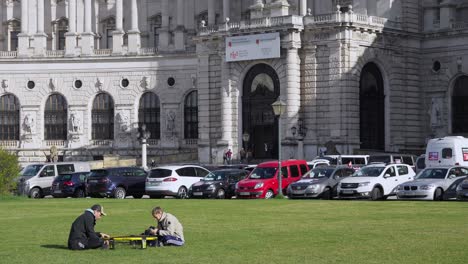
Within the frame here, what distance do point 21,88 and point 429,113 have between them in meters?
37.9

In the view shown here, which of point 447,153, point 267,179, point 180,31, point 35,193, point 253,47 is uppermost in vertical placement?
point 180,31

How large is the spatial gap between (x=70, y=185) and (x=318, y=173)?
623 inches

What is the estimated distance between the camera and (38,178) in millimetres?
67938

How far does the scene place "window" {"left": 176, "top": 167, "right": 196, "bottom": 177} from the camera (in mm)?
62688

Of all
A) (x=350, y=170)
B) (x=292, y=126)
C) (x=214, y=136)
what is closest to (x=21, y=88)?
(x=214, y=136)

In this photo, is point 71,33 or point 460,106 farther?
point 71,33

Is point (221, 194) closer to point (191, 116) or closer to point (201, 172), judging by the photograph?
point (201, 172)

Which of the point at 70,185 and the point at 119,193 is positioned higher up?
the point at 70,185

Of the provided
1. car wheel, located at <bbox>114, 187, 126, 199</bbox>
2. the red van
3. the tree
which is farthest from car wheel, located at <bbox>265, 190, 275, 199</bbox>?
the tree

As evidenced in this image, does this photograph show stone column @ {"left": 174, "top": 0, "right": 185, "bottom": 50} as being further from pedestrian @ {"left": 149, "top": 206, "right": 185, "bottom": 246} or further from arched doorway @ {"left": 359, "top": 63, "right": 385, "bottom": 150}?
pedestrian @ {"left": 149, "top": 206, "right": 185, "bottom": 246}

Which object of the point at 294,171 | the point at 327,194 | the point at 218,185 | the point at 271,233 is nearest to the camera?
the point at 271,233

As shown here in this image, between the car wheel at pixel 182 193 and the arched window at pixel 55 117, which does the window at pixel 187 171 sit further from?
the arched window at pixel 55 117

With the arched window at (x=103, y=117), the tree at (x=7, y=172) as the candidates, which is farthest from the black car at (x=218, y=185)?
the arched window at (x=103, y=117)

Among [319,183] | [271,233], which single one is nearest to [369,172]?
[319,183]
